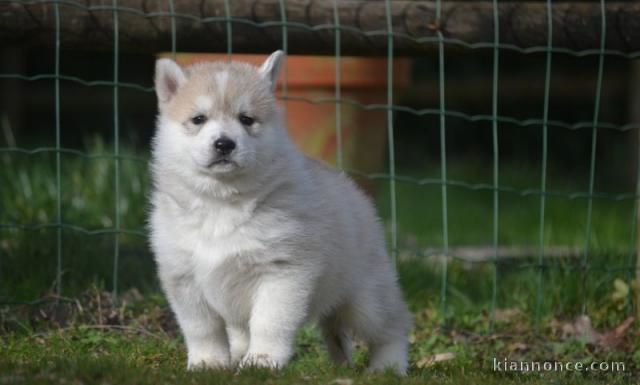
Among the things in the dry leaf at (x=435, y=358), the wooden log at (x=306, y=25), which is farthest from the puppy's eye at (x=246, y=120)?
the dry leaf at (x=435, y=358)

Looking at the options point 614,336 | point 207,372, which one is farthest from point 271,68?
point 614,336

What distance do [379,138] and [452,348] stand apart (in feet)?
6.47

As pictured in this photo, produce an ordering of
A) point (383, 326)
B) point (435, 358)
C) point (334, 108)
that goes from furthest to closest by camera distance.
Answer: point (334, 108) → point (435, 358) → point (383, 326)

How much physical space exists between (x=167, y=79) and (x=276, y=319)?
3.27 ft

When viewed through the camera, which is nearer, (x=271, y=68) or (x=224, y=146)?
(x=224, y=146)

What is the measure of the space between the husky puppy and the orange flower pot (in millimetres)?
2166

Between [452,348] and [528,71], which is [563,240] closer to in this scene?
[452,348]

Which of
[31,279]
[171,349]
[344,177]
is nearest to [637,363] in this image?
[344,177]

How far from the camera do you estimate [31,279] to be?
5.22m

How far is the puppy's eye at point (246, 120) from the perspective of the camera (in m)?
4.01

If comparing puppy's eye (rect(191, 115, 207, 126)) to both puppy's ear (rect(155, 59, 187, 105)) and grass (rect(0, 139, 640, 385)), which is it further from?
grass (rect(0, 139, 640, 385))

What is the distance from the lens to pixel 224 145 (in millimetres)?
3852

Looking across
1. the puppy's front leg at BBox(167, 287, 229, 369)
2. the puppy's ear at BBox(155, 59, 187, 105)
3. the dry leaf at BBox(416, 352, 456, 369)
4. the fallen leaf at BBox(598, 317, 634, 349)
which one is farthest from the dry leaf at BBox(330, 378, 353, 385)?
the fallen leaf at BBox(598, 317, 634, 349)

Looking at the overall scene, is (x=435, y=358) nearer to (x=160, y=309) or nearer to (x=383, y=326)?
(x=383, y=326)
